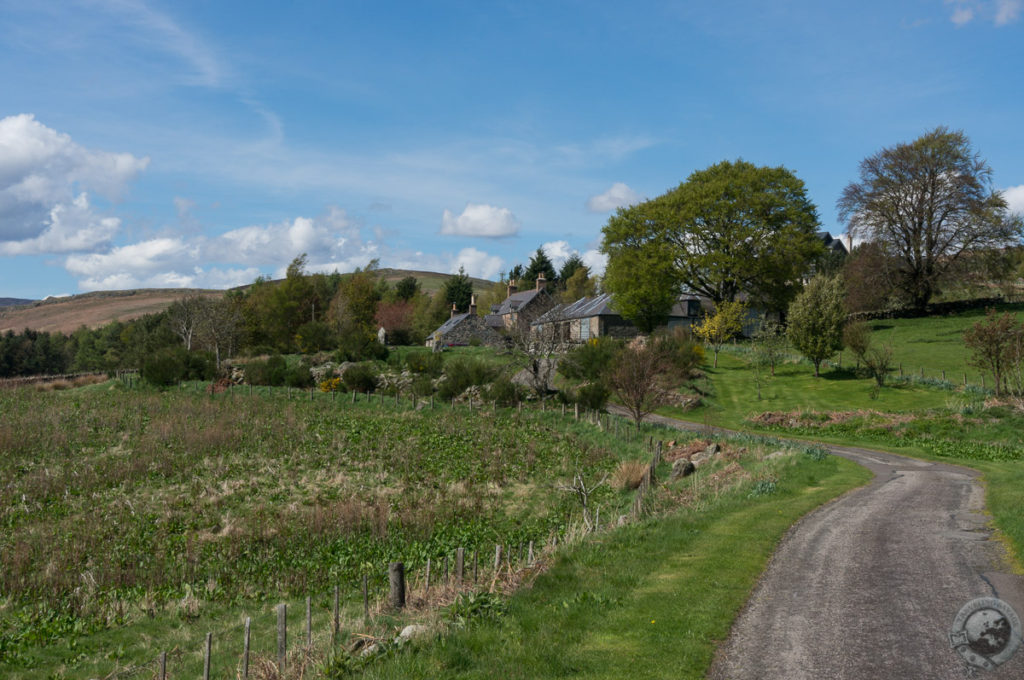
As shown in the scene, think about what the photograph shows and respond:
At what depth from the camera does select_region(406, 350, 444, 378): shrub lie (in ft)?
193

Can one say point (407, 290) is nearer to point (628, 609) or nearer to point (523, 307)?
point (523, 307)

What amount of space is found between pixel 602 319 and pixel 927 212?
34.7 metres

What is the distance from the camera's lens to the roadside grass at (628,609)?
34.0 feet


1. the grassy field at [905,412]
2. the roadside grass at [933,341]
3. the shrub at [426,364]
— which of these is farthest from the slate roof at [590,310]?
the shrub at [426,364]

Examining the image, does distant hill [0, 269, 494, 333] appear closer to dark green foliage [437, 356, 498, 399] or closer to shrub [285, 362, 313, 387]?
shrub [285, 362, 313, 387]

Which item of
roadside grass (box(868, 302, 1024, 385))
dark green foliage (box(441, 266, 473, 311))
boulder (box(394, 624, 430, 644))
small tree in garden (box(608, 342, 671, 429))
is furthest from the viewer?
dark green foliage (box(441, 266, 473, 311))

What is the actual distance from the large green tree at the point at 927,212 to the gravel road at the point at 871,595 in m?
57.2

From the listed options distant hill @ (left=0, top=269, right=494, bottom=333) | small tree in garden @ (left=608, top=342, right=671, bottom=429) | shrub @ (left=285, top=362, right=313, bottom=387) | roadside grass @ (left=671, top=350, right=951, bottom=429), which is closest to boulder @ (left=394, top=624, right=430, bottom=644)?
small tree in garden @ (left=608, top=342, right=671, bottom=429)

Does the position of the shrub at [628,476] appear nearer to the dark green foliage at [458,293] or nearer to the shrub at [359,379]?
the shrub at [359,379]

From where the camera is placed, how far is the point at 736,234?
70.4 meters

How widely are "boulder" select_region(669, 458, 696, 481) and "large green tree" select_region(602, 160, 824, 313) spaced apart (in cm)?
4512

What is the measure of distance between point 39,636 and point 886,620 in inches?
678

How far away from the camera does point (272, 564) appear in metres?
20.2

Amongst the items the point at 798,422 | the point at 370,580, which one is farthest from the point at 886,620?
the point at 798,422
